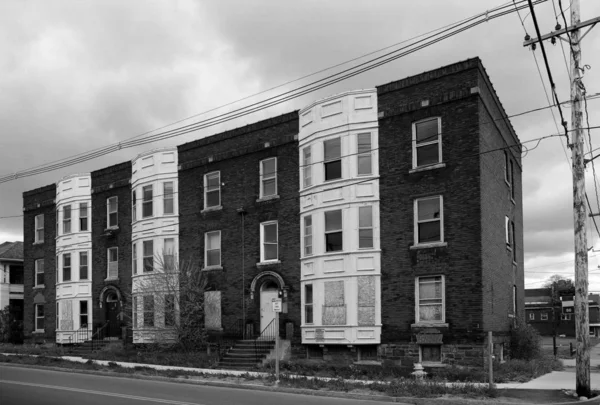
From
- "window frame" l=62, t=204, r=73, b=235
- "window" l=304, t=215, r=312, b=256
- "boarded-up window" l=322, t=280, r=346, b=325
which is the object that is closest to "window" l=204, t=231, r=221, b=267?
"window" l=304, t=215, r=312, b=256

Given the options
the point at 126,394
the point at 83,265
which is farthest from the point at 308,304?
the point at 83,265

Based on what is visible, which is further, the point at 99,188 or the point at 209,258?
the point at 99,188

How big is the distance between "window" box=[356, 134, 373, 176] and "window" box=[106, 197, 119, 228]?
15.9 metres

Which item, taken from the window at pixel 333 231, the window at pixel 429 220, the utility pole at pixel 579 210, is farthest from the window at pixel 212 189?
the utility pole at pixel 579 210

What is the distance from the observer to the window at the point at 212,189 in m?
31.1

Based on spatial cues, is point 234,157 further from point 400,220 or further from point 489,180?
point 489,180

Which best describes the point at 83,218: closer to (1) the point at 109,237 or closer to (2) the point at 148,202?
(1) the point at 109,237

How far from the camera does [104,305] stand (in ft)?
119

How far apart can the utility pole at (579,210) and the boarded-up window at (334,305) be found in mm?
10149

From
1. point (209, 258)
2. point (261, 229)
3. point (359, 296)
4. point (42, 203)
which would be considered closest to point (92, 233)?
point (42, 203)

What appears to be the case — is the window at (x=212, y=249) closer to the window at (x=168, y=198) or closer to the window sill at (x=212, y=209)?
the window sill at (x=212, y=209)

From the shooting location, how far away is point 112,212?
120 ft

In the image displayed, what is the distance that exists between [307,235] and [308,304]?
270cm

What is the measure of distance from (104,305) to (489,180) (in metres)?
21.6
